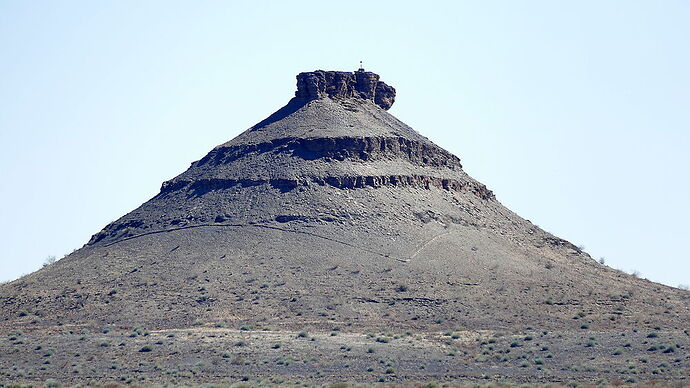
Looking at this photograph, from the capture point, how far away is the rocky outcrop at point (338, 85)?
406ft

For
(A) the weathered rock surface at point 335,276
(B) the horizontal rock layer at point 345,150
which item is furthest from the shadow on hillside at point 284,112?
(B) the horizontal rock layer at point 345,150

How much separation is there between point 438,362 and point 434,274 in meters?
18.8

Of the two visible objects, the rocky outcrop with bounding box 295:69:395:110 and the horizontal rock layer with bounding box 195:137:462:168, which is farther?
the rocky outcrop with bounding box 295:69:395:110

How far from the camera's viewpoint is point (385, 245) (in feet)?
350

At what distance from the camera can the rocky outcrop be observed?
123688mm

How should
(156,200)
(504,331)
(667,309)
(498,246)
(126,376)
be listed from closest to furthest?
(126,376), (504,331), (667,309), (498,246), (156,200)

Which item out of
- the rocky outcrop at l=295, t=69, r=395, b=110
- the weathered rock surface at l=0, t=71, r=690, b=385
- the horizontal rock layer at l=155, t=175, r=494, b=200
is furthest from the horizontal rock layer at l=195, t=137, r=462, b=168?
the rocky outcrop at l=295, t=69, r=395, b=110

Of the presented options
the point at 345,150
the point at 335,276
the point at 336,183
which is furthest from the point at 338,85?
the point at 335,276

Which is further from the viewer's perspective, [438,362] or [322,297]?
[322,297]

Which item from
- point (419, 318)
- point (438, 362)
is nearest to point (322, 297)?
point (419, 318)

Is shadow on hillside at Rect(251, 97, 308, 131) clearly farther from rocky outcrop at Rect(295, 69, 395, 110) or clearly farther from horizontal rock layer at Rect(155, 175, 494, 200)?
horizontal rock layer at Rect(155, 175, 494, 200)

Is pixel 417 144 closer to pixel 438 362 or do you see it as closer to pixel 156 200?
pixel 156 200

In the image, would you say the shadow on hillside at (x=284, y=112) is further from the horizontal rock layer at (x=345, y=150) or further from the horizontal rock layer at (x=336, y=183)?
the horizontal rock layer at (x=336, y=183)

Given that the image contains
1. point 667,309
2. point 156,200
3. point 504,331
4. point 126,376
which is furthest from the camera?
point 156,200
